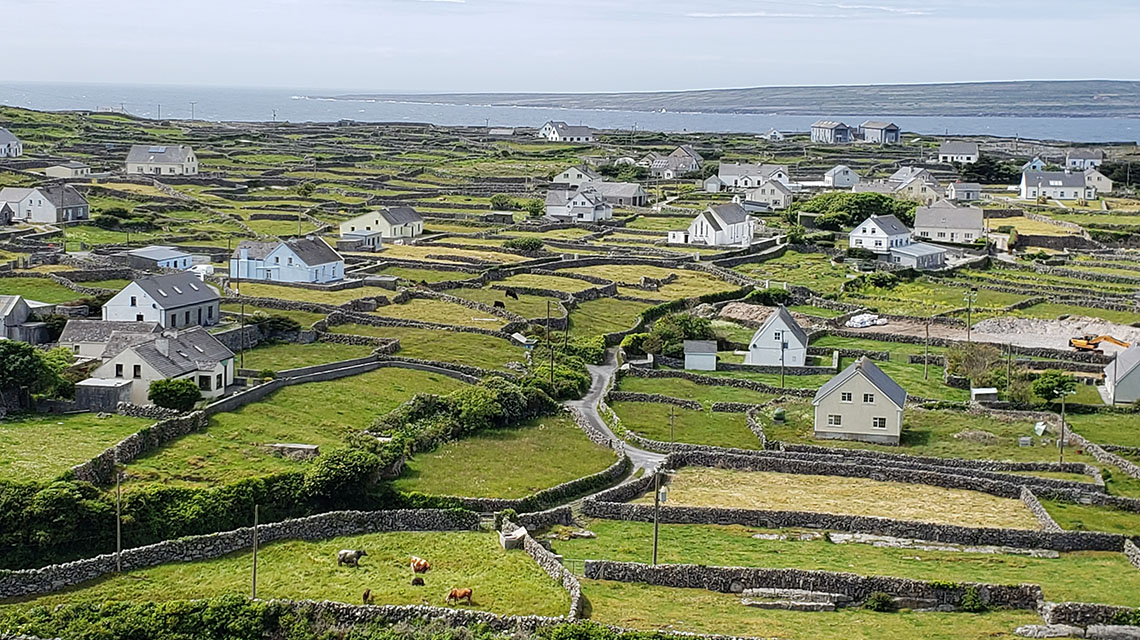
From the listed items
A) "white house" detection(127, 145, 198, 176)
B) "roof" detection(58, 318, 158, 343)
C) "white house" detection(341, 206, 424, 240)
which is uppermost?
"white house" detection(127, 145, 198, 176)

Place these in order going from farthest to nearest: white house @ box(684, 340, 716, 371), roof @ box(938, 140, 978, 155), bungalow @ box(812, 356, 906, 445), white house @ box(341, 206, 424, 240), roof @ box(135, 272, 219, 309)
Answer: roof @ box(938, 140, 978, 155), white house @ box(341, 206, 424, 240), white house @ box(684, 340, 716, 371), roof @ box(135, 272, 219, 309), bungalow @ box(812, 356, 906, 445)

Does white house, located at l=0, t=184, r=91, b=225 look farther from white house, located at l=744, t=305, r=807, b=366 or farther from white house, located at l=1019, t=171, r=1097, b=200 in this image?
white house, located at l=1019, t=171, r=1097, b=200

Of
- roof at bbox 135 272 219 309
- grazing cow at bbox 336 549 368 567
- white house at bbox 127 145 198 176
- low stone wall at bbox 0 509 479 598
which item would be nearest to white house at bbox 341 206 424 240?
roof at bbox 135 272 219 309

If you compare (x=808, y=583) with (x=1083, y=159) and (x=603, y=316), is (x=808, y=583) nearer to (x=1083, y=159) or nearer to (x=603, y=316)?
(x=603, y=316)

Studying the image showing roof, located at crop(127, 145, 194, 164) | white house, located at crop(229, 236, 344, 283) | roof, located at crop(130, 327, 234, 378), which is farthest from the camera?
roof, located at crop(127, 145, 194, 164)

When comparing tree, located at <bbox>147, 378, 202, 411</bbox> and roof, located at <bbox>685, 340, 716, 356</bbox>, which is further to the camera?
roof, located at <bbox>685, 340, 716, 356</bbox>

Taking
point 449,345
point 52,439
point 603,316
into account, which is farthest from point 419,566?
point 603,316

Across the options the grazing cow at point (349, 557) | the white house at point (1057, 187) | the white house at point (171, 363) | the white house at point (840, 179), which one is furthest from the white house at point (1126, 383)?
the white house at point (840, 179)
